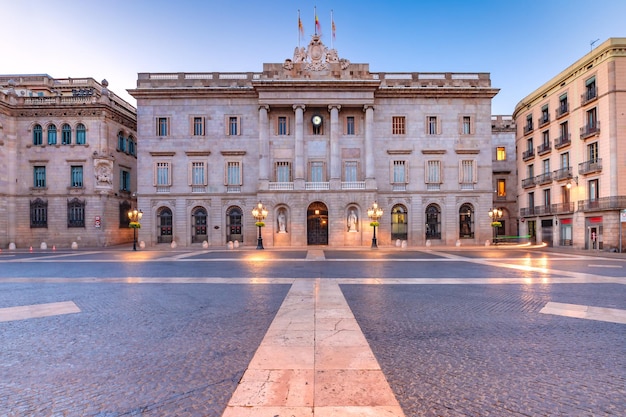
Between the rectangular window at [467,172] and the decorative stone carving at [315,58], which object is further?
the rectangular window at [467,172]

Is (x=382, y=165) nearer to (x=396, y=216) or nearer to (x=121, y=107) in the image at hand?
(x=396, y=216)

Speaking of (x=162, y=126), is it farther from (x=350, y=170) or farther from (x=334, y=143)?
(x=350, y=170)

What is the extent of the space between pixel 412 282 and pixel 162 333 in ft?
28.7

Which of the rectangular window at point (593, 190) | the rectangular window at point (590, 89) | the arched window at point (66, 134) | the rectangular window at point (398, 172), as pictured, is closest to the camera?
the rectangular window at point (590, 89)

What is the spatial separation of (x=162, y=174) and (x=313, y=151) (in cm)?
1647

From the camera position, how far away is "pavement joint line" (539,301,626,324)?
23.3 ft

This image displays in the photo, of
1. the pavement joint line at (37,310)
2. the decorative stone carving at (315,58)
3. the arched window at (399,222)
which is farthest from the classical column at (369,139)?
the pavement joint line at (37,310)

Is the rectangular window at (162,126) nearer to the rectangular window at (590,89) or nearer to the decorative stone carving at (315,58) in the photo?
the decorative stone carving at (315,58)

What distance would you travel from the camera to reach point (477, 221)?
33719 mm

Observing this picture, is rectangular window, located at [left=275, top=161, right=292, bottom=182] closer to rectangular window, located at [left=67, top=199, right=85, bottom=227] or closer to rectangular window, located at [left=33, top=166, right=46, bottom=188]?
rectangular window, located at [left=67, top=199, right=85, bottom=227]

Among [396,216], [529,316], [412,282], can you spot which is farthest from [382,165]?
[529,316]

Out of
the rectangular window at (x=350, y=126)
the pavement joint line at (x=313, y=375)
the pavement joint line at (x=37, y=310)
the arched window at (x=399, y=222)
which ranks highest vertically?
the rectangular window at (x=350, y=126)

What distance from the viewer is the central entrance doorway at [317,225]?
33.1m

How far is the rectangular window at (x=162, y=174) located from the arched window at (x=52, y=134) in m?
11.1
